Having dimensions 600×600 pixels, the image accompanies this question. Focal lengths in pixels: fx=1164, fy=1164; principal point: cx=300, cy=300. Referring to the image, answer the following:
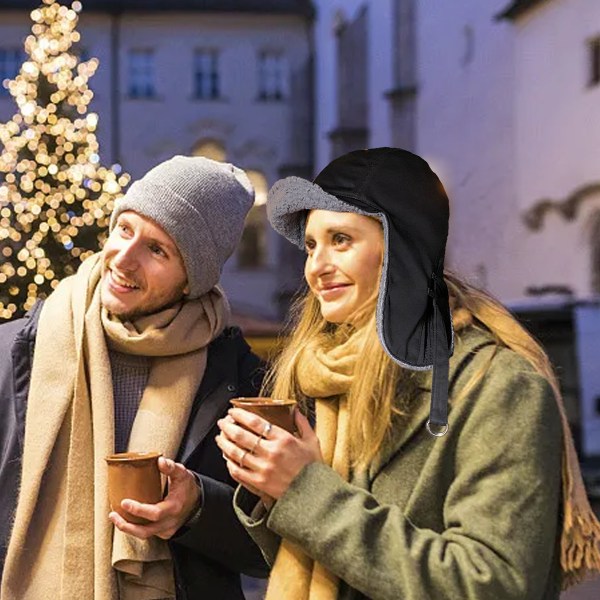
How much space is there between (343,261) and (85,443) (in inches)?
35.1

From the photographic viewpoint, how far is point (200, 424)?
8.71 ft

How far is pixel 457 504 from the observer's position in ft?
5.81

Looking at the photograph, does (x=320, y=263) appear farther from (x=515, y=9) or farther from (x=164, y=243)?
(x=515, y=9)

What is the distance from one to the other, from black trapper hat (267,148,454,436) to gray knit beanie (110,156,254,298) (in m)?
0.66

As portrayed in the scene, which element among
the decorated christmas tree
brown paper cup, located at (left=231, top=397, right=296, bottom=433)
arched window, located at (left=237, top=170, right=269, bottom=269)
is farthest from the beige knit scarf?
arched window, located at (left=237, top=170, right=269, bottom=269)

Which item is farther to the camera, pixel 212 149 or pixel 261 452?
pixel 212 149

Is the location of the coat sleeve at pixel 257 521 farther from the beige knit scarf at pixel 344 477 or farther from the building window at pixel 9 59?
the building window at pixel 9 59

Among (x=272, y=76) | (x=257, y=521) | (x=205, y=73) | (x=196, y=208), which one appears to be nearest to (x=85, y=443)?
(x=196, y=208)

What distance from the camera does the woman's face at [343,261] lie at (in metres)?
1.96

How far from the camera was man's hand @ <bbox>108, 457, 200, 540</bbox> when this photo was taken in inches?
85.0

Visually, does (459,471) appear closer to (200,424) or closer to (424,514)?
(424,514)

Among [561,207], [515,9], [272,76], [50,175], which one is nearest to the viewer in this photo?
[50,175]

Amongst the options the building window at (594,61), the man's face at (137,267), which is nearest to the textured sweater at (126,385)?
the man's face at (137,267)

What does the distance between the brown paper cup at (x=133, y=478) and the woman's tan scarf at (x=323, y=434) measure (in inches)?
12.0
